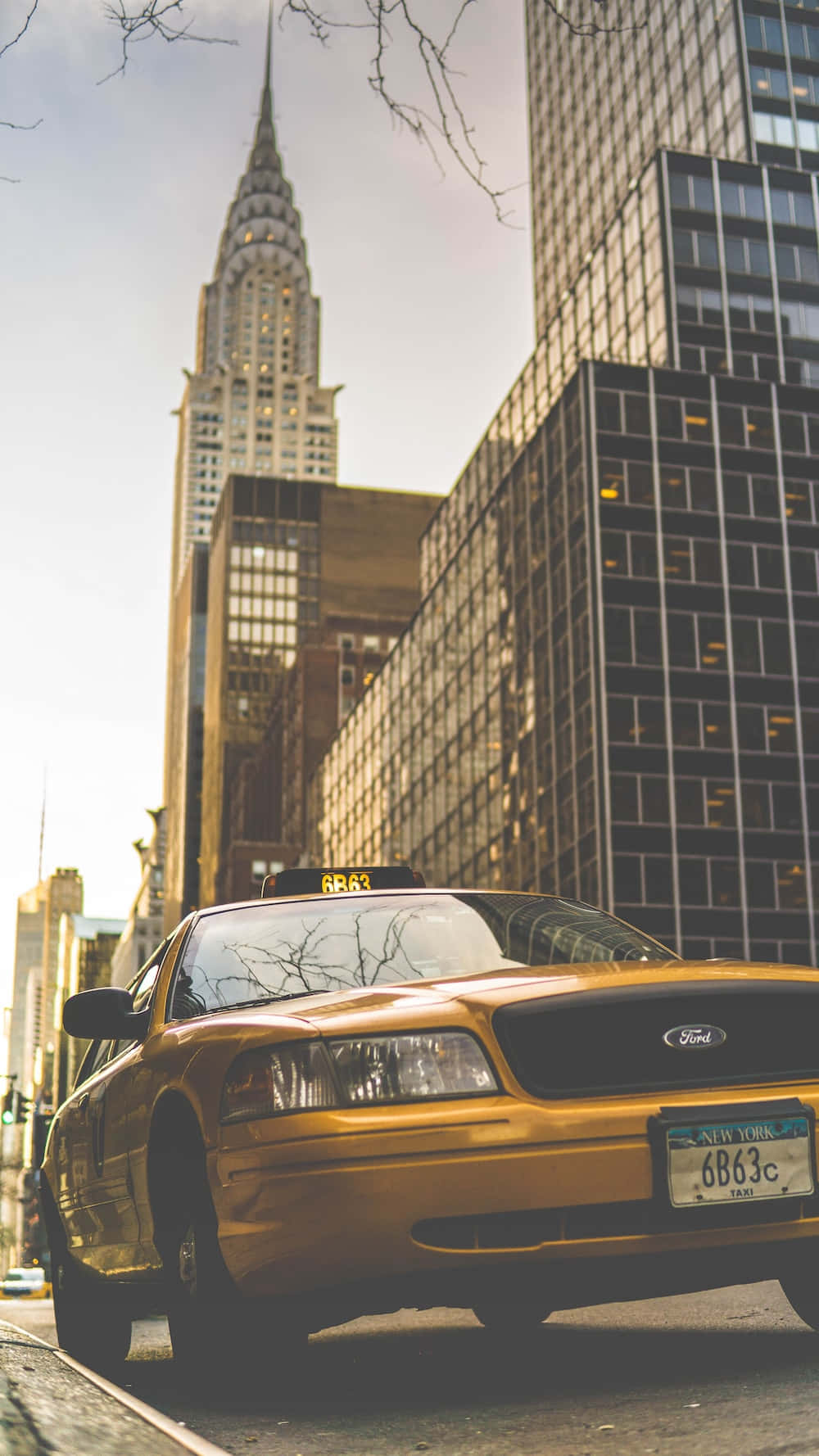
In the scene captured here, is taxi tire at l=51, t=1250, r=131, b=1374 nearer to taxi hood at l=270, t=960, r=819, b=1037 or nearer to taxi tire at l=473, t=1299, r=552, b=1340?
taxi tire at l=473, t=1299, r=552, b=1340

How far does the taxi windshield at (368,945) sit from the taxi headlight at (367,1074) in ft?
2.44

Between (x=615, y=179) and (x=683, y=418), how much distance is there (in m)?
28.2

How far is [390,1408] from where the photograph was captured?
13.1 ft

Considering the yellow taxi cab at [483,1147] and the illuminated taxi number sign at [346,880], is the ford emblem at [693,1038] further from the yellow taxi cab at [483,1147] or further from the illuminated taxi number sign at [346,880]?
the illuminated taxi number sign at [346,880]

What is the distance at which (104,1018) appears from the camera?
16.4 ft

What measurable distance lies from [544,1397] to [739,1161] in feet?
2.71

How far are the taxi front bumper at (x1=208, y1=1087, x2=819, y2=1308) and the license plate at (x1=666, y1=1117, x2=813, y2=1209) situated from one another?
44mm

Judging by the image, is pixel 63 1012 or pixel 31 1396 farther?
pixel 63 1012

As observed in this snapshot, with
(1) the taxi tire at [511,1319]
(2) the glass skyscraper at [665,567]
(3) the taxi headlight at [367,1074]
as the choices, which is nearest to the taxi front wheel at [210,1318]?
(3) the taxi headlight at [367,1074]

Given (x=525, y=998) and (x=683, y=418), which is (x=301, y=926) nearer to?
(x=525, y=998)

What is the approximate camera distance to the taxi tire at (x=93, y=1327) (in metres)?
5.54

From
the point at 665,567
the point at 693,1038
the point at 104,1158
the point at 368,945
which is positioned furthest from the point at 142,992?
the point at 665,567

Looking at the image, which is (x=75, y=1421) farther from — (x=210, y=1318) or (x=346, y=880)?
(x=346, y=880)

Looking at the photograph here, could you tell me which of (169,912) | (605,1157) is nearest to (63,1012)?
(605,1157)
